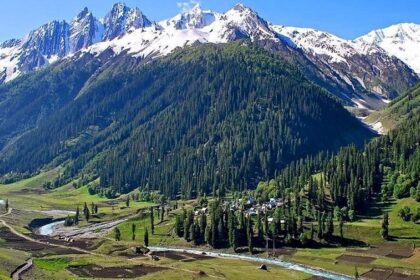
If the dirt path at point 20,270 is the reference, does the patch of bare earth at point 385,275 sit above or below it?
below

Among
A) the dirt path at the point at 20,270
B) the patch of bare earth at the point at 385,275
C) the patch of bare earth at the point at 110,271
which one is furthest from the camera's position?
the patch of bare earth at the point at 385,275

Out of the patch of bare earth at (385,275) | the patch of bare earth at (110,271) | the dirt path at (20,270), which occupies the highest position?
the dirt path at (20,270)

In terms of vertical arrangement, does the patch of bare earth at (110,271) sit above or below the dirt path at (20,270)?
below

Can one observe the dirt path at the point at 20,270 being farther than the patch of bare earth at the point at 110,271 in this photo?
No

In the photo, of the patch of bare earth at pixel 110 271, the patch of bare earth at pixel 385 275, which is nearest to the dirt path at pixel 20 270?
the patch of bare earth at pixel 110 271

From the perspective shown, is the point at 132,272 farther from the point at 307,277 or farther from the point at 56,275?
the point at 307,277

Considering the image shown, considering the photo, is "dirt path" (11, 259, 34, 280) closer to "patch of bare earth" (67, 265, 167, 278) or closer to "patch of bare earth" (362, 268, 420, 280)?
"patch of bare earth" (67, 265, 167, 278)

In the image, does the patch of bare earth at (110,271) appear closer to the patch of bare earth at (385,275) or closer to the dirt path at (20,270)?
the dirt path at (20,270)

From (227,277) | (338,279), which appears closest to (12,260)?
(227,277)

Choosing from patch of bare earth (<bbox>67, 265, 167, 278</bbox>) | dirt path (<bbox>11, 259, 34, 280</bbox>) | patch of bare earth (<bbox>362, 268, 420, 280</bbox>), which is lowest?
patch of bare earth (<bbox>362, 268, 420, 280</bbox>)

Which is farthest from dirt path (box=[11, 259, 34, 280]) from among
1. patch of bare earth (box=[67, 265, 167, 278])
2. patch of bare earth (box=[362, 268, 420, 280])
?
patch of bare earth (box=[362, 268, 420, 280])

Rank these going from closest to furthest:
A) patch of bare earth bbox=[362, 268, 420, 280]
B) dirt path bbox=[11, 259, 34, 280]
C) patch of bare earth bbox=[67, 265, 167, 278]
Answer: dirt path bbox=[11, 259, 34, 280] < patch of bare earth bbox=[67, 265, 167, 278] < patch of bare earth bbox=[362, 268, 420, 280]

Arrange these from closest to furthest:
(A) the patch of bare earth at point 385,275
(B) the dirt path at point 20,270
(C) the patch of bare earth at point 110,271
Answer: (B) the dirt path at point 20,270 → (C) the patch of bare earth at point 110,271 → (A) the patch of bare earth at point 385,275

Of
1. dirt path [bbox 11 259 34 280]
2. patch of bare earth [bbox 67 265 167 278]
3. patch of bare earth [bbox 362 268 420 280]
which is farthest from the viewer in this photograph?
patch of bare earth [bbox 362 268 420 280]
